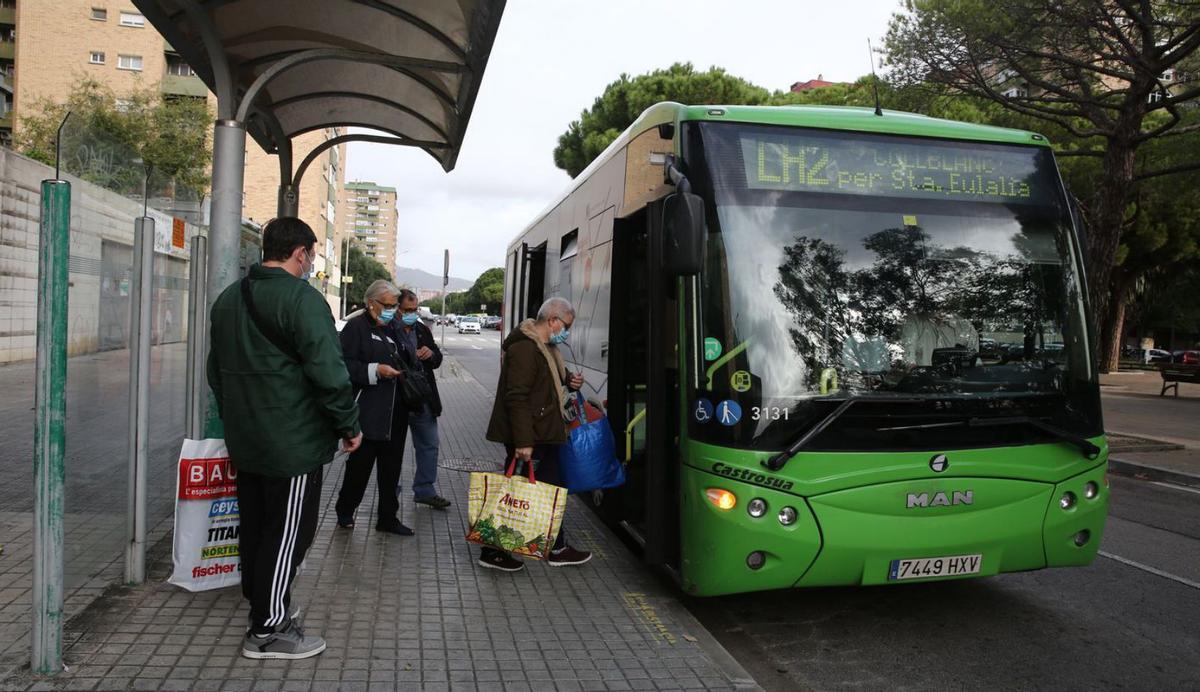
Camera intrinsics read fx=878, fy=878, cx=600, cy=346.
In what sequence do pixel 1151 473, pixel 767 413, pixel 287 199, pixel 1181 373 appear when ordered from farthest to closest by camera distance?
pixel 1181 373 → pixel 1151 473 → pixel 287 199 → pixel 767 413

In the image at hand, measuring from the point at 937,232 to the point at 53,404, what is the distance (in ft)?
13.6

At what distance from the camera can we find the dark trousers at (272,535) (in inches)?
147

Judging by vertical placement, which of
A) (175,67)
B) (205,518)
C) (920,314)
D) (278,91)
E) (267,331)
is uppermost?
(175,67)

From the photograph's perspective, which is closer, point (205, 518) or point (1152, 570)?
point (205, 518)

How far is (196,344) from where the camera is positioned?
5070 mm

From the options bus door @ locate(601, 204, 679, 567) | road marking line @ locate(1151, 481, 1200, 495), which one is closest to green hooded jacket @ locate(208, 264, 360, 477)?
bus door @ locate(601, 204, 679, 567)

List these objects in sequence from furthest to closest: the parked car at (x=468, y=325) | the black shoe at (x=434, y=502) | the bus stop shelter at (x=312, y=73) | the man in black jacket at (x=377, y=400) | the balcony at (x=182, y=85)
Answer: the parked car at (x=468, y=325), the balcony at (x=182, y=85), the black shoe at (x=434, y=502), the man in black jacket at (x=377, y=400), the bus stop shelter at (x=312, y=73)

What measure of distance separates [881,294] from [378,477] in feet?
11.6

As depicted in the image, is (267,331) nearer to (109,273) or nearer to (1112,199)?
(109,273)

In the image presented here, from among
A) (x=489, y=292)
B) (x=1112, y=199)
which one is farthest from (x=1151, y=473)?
(x=489, y=292)

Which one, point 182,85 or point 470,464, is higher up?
point 182,85

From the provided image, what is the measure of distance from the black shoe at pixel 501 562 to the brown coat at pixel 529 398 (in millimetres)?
726

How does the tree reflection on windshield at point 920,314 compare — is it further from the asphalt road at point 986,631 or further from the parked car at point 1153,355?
the parked car at point 1153,355

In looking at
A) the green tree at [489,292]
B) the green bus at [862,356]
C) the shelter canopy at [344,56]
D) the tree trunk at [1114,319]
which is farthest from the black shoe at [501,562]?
the green tree at [489,292]
